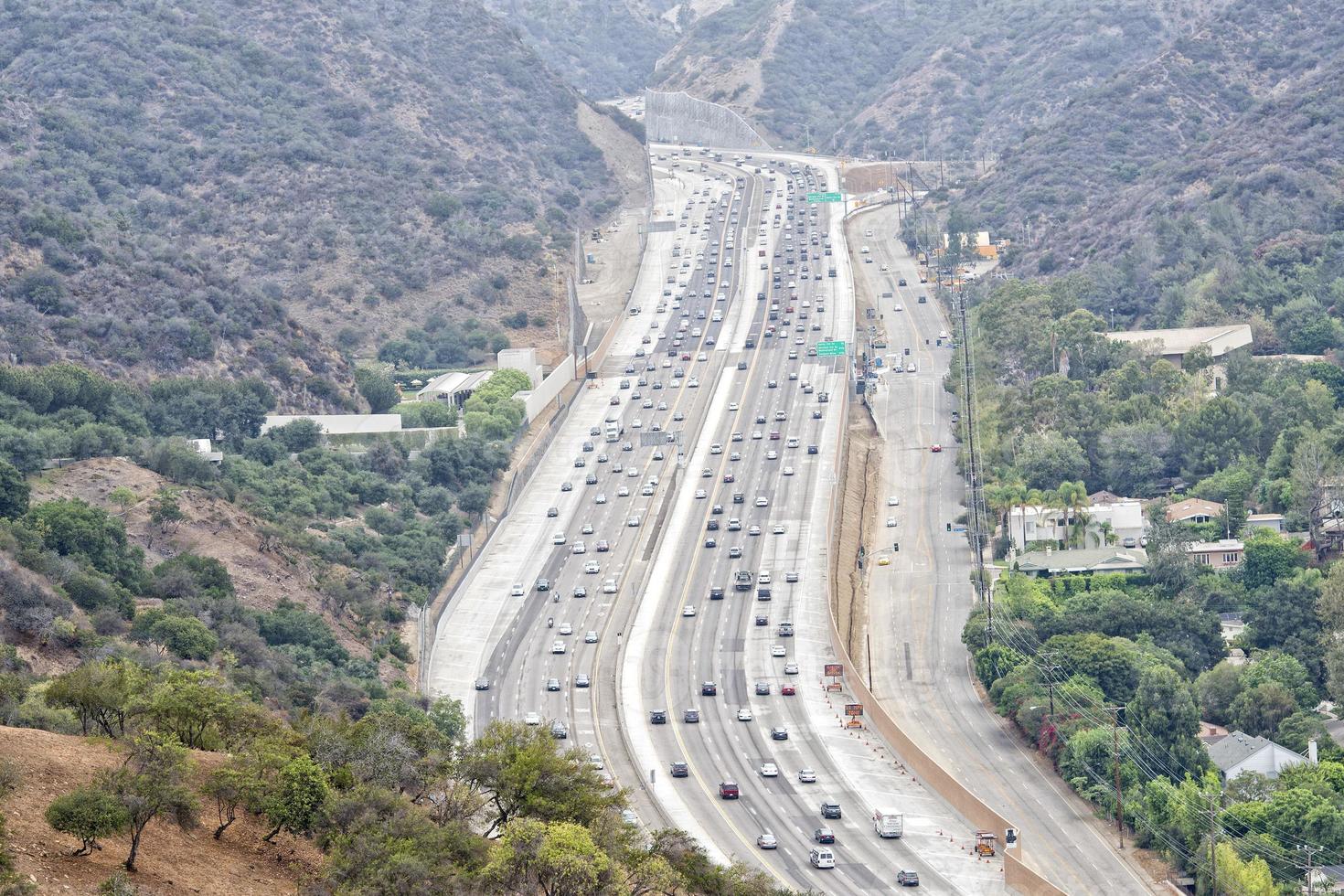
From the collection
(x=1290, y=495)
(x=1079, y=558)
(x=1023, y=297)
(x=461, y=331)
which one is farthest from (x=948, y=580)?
(x=461, y=331)

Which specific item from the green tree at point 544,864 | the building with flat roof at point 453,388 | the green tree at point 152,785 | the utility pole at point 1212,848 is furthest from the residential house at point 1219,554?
the green tree at point 152,785

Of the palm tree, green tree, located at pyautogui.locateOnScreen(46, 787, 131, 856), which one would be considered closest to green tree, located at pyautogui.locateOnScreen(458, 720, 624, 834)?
green tree, located at pyautogui.locateOnScreen(46, 787, 131, 856)

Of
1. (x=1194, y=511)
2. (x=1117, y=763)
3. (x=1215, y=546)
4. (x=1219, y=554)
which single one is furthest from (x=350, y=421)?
(x=1117, y=763)

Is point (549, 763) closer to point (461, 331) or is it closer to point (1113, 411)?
point (1113, 411)

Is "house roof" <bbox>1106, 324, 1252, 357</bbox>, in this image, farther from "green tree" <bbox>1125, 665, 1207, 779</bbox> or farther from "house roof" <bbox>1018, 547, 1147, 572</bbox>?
"green tree" <bbox>1125, 665, 1207, 779</bbox>

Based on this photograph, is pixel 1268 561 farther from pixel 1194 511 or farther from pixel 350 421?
pixel 350 421
